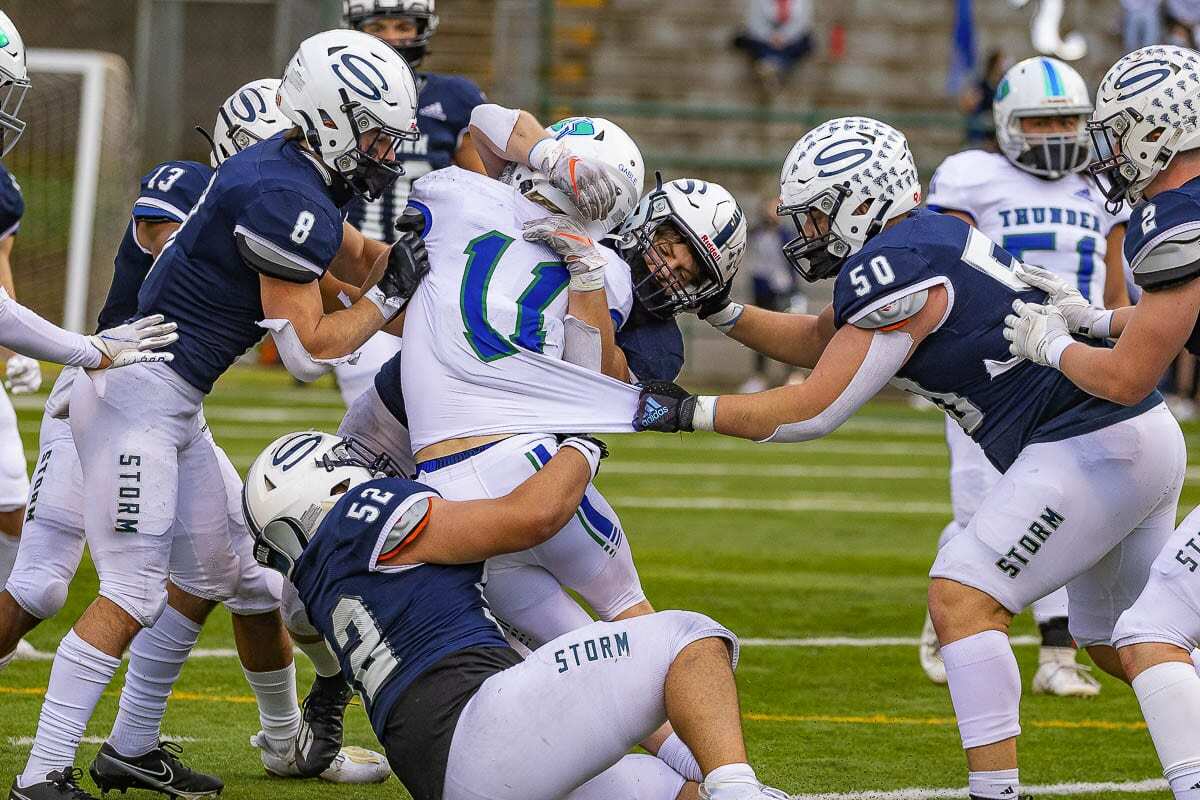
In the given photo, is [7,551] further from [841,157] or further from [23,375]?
[841,157]

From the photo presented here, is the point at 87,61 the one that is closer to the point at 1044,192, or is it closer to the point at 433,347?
the point at 1044,192

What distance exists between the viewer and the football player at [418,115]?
6504 millimetres

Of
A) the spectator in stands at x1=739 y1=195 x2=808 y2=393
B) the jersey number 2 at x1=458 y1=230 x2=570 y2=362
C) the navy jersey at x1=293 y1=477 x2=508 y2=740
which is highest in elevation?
the jersey number 2 at x1=458 y1=230 x2=570 y2=362

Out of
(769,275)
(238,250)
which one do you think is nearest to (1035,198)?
(238,250)

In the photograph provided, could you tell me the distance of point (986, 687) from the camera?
13.6ft

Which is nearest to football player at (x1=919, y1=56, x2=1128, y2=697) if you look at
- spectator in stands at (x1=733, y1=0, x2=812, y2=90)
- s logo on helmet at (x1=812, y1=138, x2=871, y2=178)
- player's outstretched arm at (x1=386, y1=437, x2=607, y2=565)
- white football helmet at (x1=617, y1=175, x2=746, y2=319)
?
white football helmet at (x1=617, y1=175, x2=746, y2=319)

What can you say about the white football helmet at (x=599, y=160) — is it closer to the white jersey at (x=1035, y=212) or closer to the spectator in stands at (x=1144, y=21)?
the white jersey at (x=1035, y=212)

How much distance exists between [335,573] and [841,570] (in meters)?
5.27

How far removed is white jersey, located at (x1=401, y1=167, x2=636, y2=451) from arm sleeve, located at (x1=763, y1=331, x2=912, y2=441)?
462 millimetres

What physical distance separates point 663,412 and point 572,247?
1.56ft

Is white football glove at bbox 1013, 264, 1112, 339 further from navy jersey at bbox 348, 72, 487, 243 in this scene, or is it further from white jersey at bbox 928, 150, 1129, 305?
navy jersey at bbox 348, 72, 487, 243

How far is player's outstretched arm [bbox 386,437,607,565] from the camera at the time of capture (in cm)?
370

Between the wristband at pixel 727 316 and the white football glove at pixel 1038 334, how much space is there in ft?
3.18

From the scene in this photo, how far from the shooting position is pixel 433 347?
4340 millimetres
